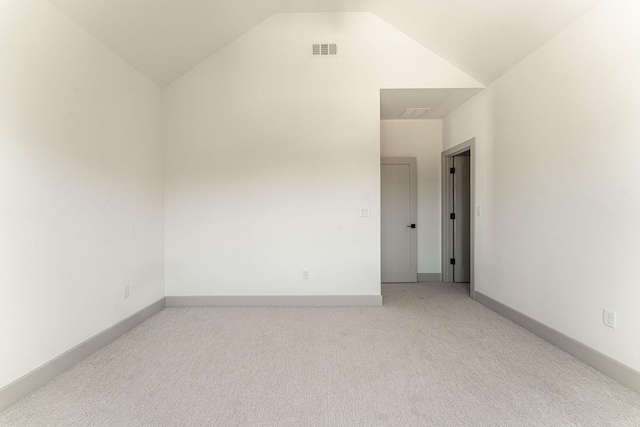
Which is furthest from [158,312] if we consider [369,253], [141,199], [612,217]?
[612,217]

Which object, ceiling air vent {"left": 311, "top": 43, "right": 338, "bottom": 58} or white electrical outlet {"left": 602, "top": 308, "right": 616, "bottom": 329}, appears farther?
ceiling air vent {"left": 311, "top": 43, "right": 338, "bottom": 58}

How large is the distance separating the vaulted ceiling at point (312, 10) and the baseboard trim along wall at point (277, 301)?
2.75m

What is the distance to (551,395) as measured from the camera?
2016mm

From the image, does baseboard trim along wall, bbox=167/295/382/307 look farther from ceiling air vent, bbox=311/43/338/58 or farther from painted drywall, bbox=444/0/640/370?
ceiling air vent, bbox=311/43/338/58

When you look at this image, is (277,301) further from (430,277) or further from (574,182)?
(574,182)

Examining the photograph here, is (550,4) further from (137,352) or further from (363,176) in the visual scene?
(137,352)

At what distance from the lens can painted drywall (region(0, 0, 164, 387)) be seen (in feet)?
6.60

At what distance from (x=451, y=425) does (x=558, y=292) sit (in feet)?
5.95

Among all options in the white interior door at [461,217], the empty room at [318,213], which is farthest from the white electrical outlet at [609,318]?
the white interior door at [461,217]

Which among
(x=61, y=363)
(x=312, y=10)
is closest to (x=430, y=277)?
(x=312, y=10)

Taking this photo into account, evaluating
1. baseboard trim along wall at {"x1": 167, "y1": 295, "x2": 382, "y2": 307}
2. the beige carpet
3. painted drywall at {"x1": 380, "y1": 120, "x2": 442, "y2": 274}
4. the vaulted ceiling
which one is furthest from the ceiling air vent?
the beige carpet

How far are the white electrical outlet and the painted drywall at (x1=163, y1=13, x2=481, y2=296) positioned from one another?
2.15m

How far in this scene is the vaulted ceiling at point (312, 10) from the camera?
104 inches

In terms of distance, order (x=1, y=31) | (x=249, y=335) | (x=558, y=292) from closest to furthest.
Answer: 1. (x=1, y=31)
2. (x=558, y=292)
3. (x=249, y=335)
